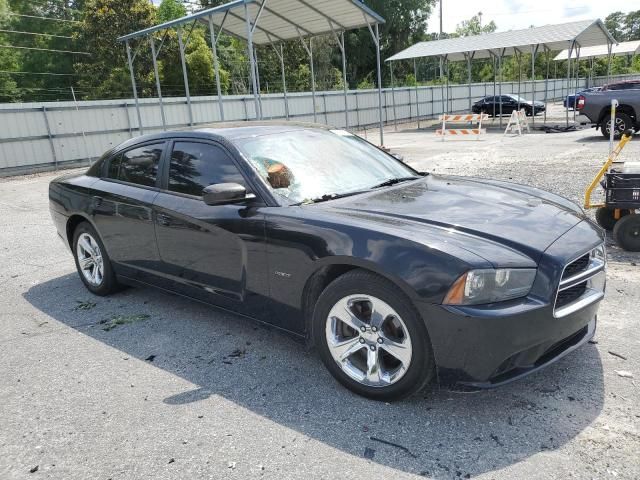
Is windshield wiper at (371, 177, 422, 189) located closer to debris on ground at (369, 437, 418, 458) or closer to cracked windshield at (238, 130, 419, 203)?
cracked windshield at (238, 130, 419, 203)

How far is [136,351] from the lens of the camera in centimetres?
395

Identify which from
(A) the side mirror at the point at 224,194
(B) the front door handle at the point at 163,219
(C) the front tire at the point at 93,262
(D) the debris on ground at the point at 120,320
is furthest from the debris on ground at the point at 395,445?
(C) the front tire at the point at 93,262

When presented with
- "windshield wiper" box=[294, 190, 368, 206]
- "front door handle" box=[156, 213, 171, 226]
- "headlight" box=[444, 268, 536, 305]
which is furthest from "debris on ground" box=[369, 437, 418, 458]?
"front door handle" box=[156, 213, 171, 226]

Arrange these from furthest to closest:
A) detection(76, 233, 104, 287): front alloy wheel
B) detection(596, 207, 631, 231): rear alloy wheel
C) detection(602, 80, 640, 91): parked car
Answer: detection(602, 80, 640, 91): parked car → detection(596, 207, 631, 231): rear alloy wheel → detection(76, 233, 104, 287): front alloy wheel

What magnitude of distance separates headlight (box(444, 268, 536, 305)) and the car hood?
0.67ft

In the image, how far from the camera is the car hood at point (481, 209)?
2973 mm

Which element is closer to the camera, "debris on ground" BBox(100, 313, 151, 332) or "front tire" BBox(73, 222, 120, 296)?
"debris on ground" BBox(100, 313, 151, 332)

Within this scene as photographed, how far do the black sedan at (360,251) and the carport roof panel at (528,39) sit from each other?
2161 cm

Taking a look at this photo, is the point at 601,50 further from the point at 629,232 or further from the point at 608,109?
→ the point at 629,232

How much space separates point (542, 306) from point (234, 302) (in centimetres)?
202

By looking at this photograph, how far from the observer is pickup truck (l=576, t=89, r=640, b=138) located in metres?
15.8

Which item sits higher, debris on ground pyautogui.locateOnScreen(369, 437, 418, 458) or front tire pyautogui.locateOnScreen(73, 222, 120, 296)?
front tire pyautogui.locateOnScreen(73, 222, 120, 296)

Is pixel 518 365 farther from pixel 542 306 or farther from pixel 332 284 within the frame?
pixel 332 284

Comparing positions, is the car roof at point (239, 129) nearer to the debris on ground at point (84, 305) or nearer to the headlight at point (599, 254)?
the debris on ground at point (84, 305)
